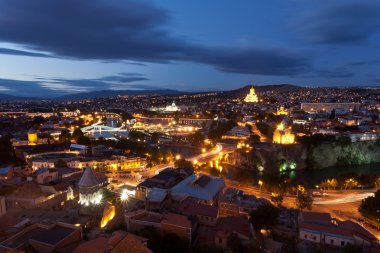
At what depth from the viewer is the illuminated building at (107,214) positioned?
39.6 ft

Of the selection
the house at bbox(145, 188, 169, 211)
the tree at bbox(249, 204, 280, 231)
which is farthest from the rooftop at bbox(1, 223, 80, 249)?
the tree at bbox(249, 204, 280, 231)

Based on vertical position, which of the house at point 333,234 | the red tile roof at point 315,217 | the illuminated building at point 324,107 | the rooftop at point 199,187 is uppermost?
the illuminated building at point 324,107

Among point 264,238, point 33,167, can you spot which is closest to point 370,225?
point 264,238

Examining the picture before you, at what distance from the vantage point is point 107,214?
12.4 metres

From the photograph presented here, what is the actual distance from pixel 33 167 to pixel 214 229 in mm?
15189

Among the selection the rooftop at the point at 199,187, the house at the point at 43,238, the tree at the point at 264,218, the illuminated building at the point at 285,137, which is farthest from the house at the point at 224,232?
the illuminated building at the point at 285,137

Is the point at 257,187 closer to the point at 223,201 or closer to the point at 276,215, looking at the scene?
the point at 223,201

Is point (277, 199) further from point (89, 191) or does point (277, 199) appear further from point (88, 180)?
point (88, 180)

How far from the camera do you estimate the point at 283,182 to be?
1794 cm

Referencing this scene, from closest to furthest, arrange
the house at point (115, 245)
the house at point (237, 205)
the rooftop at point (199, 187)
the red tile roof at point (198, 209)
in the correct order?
the house at point (115, 245) → the red tile roof at point (198, 209) → the house at point (237, 205) → the rooftop at point (199, 187)

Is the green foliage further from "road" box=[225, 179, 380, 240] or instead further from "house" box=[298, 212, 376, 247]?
"house" box=[298, 212, 376, 247]

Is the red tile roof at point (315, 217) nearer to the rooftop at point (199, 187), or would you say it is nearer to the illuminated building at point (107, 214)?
the rooftop at point (199, 187)

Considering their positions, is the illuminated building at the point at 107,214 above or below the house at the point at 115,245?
below

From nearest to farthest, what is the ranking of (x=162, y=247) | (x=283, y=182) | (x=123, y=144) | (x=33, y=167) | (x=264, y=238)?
(x=162, y=247), (x=264, y=238), (x=283, y=182), (x=33, y=167), (x=123, y=144)
